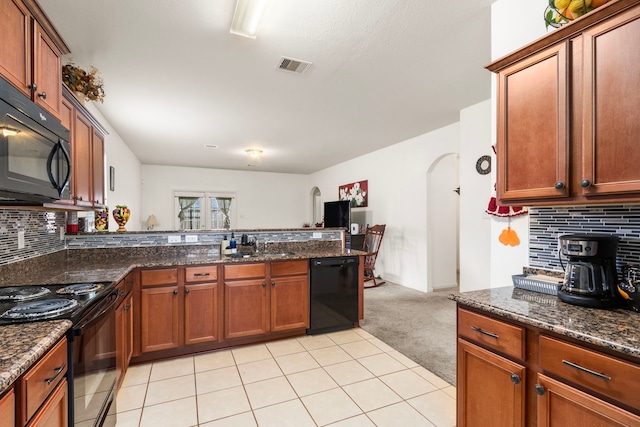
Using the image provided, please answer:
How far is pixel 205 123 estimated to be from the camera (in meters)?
4.47

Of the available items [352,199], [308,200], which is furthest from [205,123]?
[308,200]

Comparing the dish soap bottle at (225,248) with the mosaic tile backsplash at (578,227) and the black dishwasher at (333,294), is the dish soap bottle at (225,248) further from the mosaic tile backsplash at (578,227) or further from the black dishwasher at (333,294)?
the mosaic tile backsplash at (578,227)

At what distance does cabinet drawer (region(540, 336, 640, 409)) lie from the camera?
988 millimetres

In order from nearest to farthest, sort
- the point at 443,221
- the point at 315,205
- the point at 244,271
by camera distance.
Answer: the point at 244,271
the point at 443,221
the point at 315,205

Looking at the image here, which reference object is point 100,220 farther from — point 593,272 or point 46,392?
point 593,272

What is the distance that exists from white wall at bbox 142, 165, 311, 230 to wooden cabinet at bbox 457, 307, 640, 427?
7.78 metres

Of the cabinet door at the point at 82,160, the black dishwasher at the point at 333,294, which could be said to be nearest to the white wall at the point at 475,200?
the black dishwasher at the point at 333,294

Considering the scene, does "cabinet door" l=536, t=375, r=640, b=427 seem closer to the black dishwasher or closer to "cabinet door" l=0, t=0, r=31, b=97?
the black dishwasher

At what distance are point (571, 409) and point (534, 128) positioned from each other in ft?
4.11

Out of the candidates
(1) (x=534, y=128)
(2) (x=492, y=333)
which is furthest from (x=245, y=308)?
(1) (x=534, y=128)

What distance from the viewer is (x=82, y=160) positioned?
2.36 m

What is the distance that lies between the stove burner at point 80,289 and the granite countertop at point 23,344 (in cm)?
45

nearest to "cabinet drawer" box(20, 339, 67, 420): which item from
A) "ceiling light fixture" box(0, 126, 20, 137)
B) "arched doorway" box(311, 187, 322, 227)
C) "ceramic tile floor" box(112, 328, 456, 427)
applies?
"ceiling light fixture" box(0, 126, 20, 137)

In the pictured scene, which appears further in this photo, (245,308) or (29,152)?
(245,308)
